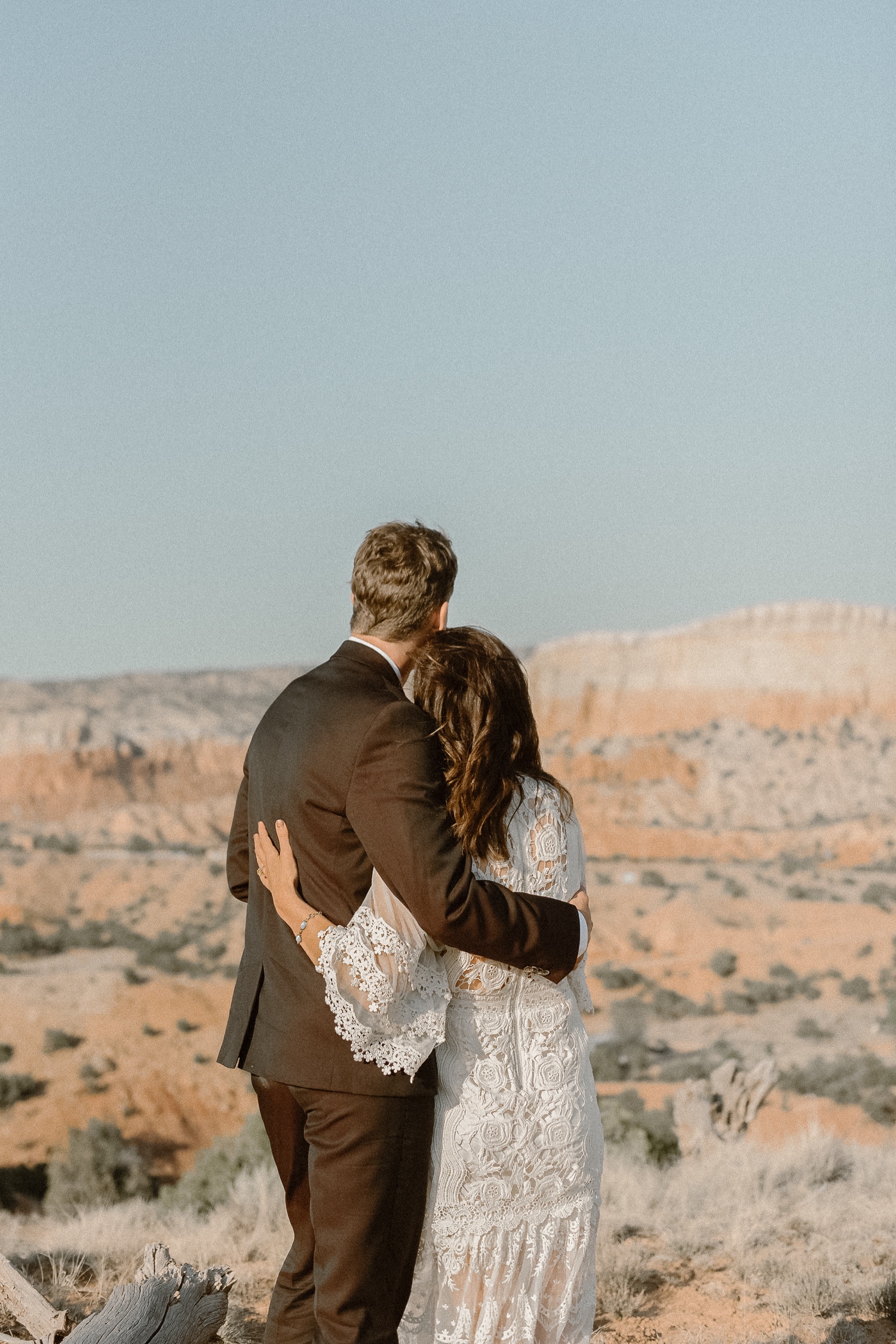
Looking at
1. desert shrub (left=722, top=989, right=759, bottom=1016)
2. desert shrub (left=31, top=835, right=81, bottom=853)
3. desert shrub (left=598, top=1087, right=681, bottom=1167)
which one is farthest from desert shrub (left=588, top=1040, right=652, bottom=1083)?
desert shrub (left=31, top=835, right=81, bottom=853)

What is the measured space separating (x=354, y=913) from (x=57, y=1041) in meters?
15.1

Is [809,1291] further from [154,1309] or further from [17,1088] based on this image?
[17,1088]

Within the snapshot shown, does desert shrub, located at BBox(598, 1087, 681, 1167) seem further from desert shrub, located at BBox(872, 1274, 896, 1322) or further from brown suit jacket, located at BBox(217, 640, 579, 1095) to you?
brown suit jacket, located at BBox(217, 640, 579, 1095)

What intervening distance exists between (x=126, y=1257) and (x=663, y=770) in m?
45.5

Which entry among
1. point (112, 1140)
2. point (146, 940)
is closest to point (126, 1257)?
point (112, 1140)

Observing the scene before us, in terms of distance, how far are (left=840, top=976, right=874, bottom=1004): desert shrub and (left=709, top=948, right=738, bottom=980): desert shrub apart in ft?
7.71

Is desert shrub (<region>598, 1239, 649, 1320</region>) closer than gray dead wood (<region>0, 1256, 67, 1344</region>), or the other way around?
gray dead wood (<region>0, 1256, 67, 1344</region>)

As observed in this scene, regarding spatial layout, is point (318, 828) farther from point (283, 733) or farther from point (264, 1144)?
point (264, 1144)

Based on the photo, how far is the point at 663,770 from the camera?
161ft

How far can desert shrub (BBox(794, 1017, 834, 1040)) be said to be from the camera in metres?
15.8

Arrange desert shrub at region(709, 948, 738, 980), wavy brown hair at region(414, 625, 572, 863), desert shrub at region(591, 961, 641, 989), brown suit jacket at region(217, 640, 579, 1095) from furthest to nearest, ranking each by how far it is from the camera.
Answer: desert shrub at region(709, 948, 738, 980)
desert shrub at region(591, 961, 641, 989)
wavy brown hair at region(414, 625, 572, 863)
brown suit jacket at region(217, 640, 579, 1095)

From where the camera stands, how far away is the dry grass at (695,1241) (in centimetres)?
420

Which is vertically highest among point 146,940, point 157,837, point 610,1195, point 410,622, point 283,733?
point 410,622

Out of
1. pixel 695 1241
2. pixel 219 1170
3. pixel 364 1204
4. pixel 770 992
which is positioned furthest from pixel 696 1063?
pixel 364 1204
